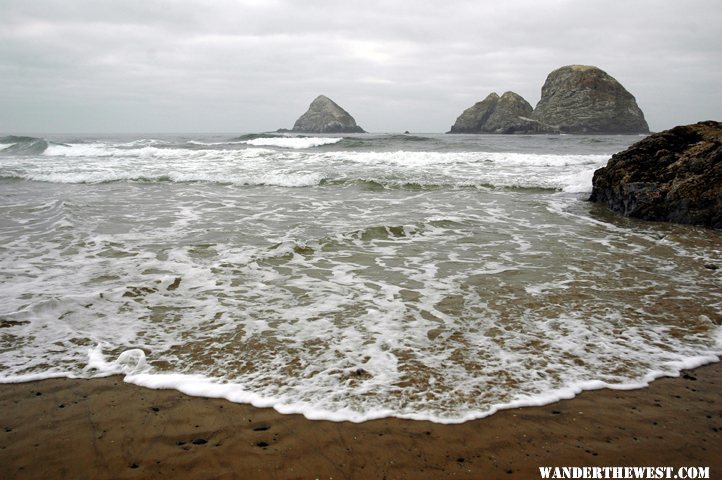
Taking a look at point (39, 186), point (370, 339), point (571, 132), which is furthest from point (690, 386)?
point (571, 132)

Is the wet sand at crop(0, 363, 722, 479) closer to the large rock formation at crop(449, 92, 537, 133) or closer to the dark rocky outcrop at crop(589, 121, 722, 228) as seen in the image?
the dark rocky outcrop at crop(589, 121, 722, 228)

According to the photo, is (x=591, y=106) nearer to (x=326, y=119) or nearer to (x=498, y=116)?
(x=498, y=116)

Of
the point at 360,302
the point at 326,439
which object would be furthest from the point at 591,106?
the point at 326,439

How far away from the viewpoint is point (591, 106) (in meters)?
61.8

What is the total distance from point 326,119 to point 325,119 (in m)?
0.34

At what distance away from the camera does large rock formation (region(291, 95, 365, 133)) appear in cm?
8681

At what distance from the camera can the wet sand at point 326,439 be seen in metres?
2.38

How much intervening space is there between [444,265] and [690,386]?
124 inches

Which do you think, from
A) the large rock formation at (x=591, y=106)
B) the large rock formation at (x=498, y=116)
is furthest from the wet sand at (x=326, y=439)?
the large rock formation at (x=591, y=106)

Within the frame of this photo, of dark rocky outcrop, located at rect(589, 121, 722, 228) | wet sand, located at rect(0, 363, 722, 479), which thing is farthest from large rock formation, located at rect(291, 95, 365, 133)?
wet sand, located at rect(0, 363, 722, 479)

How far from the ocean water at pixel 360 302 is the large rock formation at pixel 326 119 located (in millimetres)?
79160

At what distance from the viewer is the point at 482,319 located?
419 centimetres

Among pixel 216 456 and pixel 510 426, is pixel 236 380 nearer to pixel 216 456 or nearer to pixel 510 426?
pixel 216 456

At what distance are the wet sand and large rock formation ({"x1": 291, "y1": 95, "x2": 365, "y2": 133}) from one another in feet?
282
